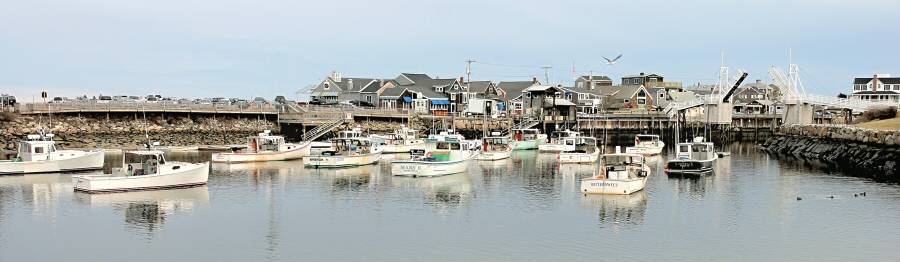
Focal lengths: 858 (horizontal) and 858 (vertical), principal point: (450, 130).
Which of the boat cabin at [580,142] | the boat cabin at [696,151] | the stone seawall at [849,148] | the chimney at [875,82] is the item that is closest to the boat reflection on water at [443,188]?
the boat cabin at [696,151]

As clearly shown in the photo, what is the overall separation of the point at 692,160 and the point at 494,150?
16.1 m

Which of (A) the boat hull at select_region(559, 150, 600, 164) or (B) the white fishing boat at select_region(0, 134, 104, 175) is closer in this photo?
(B) the white fishing boat at select_region(0, 134, 104, 175)

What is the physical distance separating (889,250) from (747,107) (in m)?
95.5

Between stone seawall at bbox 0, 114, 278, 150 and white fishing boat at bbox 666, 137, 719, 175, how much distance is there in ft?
127

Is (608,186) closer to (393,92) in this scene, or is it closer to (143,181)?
(143,181)

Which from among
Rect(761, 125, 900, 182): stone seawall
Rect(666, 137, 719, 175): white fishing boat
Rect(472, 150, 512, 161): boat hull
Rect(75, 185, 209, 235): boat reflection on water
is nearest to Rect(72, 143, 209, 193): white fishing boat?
Rect(75, 185, 209, 235): boat reflection on water

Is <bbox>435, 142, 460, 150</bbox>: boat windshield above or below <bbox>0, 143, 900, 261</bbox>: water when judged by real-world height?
above

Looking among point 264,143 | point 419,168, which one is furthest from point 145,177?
point 264,143

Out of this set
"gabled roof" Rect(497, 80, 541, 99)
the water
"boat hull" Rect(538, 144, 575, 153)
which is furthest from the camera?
"gabled roof" Rect(497, 80, 541, 99)

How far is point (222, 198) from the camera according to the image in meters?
37.2

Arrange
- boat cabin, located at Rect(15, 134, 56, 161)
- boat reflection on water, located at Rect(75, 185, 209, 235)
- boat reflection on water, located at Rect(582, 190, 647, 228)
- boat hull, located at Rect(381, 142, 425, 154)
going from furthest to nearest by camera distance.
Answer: boat hull, located at Rect(381, 142, 425, 154) < boat cabin, located at Rect(15, 134, 56, 161) < boat reflection on water, located at Rect(582, 190, 647, 228) < boat reflection on water, located at Rect(75, 185, 209, 235)

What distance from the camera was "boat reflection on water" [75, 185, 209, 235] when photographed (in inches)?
1210

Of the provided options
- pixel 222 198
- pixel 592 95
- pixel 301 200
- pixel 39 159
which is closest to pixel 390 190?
pixel 301 200

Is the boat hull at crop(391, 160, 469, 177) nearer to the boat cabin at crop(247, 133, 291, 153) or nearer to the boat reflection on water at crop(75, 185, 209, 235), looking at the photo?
the boat reflection on water at crop(75, 185, 209, 235)
